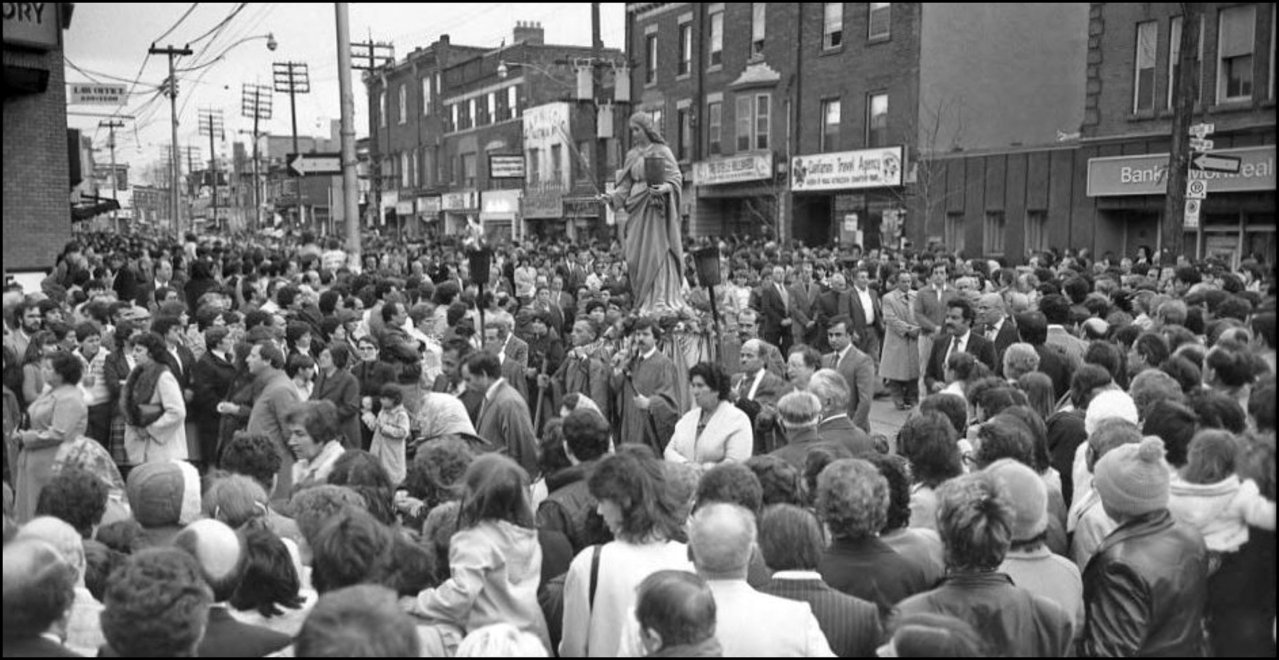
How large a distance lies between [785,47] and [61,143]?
20601mm

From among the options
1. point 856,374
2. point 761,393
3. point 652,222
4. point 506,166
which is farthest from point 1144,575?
point 506,166

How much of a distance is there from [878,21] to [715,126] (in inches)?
311

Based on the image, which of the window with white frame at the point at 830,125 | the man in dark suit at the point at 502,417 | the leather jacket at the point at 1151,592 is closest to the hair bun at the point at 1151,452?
the leather jacket at the point at 1151,592

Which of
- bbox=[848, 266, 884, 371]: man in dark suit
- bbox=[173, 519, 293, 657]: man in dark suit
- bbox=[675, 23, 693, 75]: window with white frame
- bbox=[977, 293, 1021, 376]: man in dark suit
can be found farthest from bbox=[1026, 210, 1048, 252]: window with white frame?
bbox=[173, 519, 293, 657]: man in dark suit

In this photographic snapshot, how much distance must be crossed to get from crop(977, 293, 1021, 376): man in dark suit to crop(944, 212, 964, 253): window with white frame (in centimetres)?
1855

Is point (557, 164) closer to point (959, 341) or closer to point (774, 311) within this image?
point (774, 311)

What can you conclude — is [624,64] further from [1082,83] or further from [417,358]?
[417,358]

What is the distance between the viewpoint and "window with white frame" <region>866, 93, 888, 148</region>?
102 ft

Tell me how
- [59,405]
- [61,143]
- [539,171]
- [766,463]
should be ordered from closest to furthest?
1. [766,463]
2. [59,405]
3. [61,143]
4. [539,171]

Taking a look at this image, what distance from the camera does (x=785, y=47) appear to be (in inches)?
1356

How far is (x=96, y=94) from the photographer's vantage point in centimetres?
2128

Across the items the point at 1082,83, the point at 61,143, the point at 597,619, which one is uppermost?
the point at 1082,83

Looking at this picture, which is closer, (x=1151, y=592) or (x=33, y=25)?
Answer: (x=1151, y=592)

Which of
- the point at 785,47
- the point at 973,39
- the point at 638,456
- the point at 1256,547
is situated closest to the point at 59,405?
the point at 638,456
